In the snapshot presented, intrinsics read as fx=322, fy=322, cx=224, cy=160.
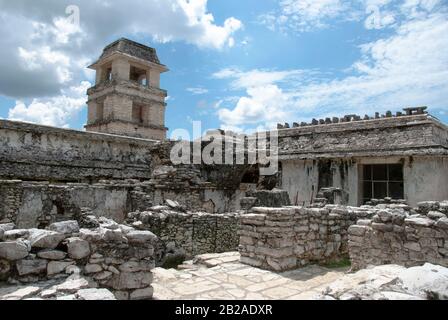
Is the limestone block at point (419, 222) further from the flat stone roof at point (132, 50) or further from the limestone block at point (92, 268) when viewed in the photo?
the flat stone roof at point (132, 50)

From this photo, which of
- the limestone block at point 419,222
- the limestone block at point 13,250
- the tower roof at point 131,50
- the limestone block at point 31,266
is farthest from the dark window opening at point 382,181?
the tower roof at point 131,50

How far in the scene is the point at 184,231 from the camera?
8961 mm

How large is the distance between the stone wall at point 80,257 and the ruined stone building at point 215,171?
6.63 m

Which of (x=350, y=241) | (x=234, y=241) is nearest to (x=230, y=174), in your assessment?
(x=234, y=241)

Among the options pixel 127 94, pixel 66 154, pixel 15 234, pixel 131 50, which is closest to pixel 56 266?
pixel 15 234

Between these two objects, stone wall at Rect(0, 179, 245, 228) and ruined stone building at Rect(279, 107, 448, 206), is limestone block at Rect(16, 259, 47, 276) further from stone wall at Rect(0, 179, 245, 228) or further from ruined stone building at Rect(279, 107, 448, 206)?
ruined stone building at Rect(279, 107, 448, 206)

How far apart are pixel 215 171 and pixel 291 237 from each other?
11.0m

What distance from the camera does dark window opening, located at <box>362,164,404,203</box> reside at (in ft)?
51.8

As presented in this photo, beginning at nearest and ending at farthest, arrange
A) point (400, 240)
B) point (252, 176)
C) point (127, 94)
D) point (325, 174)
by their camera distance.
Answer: point (400, 240) → point (325, 174) → point (252, 176) → point (127, 94)

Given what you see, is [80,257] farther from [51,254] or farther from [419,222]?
[419,222]

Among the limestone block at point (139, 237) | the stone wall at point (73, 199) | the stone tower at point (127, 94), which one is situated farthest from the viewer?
the stone tower at point (127, 94)

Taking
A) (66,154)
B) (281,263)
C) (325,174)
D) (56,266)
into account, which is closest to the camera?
(56,266)

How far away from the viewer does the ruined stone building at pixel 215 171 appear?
10.8 meters

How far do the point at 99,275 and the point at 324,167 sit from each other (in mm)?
15661
